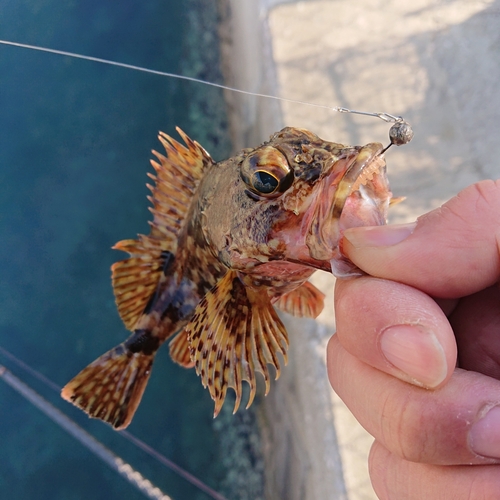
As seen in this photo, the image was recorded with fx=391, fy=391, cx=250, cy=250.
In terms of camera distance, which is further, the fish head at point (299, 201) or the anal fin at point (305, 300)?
the anal fin at point (305, 300)

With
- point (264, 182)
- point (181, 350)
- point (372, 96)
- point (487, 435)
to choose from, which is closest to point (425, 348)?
point (487, 435)

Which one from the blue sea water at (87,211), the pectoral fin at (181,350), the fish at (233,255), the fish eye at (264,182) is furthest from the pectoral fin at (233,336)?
the blue sea water at (87,211)

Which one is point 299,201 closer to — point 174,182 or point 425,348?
point 425,348

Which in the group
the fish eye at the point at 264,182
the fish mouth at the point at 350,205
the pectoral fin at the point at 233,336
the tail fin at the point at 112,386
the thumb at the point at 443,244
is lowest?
the tail fin at the point at 112,386

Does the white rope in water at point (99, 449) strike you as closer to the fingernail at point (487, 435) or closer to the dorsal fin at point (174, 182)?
the dorsal fin at point (174, 182)

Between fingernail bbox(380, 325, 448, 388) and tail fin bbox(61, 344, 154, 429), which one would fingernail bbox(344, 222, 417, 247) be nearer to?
fingernail bbox(380, 325, 448, 388)

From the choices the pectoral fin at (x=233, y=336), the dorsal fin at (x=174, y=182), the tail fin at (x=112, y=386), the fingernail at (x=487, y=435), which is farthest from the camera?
the tail fin at (x=112, y=386)
